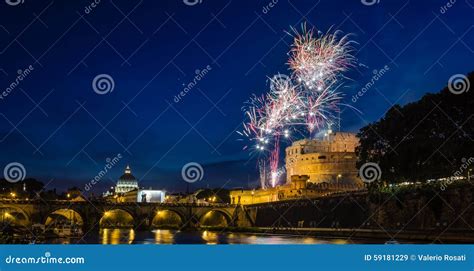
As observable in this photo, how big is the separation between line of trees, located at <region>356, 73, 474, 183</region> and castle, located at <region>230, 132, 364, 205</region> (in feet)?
145

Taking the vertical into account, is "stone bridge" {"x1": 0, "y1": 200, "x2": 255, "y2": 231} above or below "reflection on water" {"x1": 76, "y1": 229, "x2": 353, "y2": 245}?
above

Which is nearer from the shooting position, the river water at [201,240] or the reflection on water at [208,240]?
the river water at [201,240]

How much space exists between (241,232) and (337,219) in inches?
914

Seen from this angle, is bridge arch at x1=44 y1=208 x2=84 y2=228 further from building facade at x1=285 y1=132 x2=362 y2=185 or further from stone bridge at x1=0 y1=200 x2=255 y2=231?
building facade at x1=285 y1=132 x2=362 y2=185

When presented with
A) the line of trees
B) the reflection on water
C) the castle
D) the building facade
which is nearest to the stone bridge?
the castle

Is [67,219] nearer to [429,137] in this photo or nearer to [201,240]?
[201,240]

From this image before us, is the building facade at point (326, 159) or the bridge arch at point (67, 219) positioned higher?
the building facade at point (326, 159)

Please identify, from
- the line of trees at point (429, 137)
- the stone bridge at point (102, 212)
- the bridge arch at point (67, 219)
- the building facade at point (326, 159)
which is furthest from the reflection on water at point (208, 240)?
the building facade at point (326, 159)

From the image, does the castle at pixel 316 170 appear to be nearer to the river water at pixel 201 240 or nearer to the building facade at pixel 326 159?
the building facade at pixel 326 159

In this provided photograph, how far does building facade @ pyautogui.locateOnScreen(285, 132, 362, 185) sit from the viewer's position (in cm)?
11444

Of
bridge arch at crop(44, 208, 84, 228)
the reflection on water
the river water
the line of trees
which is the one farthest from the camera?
bridge arch at crop(44, 208, 84, 228)

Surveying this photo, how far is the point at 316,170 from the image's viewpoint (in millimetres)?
116188

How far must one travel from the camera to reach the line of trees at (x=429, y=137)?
147 ft
